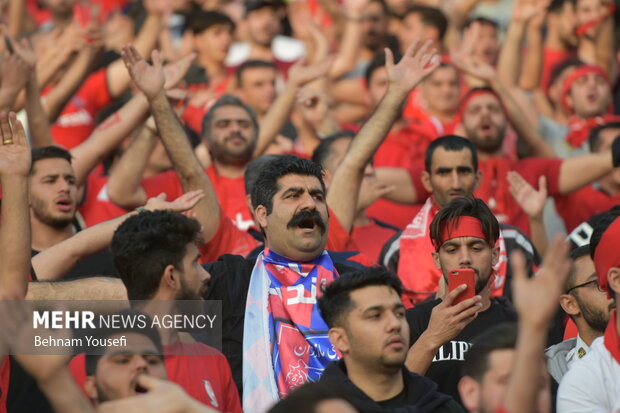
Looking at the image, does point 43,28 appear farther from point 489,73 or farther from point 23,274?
point 23,274

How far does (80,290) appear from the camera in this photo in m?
5.98

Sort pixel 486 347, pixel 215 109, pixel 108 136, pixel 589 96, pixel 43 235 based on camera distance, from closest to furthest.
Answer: pixel 486 347, pixel 43 235, pixel 108 136, pixel 215 109, pixel 589 96

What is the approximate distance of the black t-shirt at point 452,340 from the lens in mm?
6004

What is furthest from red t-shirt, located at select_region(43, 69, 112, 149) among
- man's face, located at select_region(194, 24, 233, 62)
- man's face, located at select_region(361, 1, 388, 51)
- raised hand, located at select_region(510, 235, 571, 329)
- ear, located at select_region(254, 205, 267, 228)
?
raised hand, located at select_region(510, 235, 571, 329)

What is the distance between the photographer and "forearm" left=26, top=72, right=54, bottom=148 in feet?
27.9

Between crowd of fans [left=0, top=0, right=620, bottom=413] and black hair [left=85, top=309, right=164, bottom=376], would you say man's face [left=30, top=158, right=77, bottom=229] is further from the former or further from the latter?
black hair [left=85, top=309, right=164, bottom=376]

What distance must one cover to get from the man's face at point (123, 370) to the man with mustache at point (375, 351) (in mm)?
705

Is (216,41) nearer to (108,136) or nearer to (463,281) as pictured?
(108,136)

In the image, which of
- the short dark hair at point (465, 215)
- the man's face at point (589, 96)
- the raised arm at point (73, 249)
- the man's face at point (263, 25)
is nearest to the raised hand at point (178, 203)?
the raised arm at point (73, 249)

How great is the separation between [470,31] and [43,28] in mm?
4539

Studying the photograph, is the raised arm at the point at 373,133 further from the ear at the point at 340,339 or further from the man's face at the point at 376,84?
the man's face at the point at 376,84

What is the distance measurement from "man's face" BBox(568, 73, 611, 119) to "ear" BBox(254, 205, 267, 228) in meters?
4.59

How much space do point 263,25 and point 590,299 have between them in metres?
6.49

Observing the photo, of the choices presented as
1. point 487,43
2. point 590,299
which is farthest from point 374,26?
point 590,299
